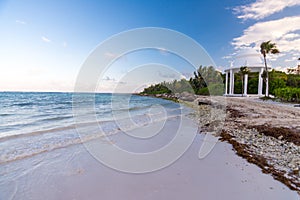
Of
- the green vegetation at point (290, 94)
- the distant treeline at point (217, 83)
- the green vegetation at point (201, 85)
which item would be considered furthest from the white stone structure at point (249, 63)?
the green vegetation at point (290, 94)

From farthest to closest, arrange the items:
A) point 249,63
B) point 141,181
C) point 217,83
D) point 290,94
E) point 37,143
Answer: point 217,83 < point 249,63 < point 290,94 < point 37,143 < point 141,181

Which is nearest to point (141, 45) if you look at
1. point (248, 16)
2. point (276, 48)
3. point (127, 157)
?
point (127, 157)

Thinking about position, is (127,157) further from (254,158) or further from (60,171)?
(254,158)

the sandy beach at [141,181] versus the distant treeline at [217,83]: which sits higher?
the distant treeline at [217,83]

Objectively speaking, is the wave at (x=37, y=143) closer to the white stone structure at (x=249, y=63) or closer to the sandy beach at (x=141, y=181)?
the sandy beach at (x=141, y=181)

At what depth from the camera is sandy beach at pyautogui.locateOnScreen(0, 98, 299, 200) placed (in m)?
2.55

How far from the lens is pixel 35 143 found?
5473 mm

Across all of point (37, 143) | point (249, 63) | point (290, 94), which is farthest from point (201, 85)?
point (37, 143)

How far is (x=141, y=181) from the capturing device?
2986mm

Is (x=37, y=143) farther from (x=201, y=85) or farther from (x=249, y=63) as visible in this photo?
(x=201, y=85)

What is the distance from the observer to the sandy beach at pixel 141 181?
2553mm

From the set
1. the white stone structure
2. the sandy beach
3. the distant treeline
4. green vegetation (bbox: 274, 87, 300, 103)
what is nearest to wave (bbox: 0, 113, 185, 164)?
the sandy beach

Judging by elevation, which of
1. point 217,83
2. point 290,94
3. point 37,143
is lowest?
point 37,143

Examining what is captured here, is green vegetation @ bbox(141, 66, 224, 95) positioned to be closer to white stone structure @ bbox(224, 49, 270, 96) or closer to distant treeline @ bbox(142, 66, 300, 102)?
distant treeline @ bbox(142, 66, 300, 102)
